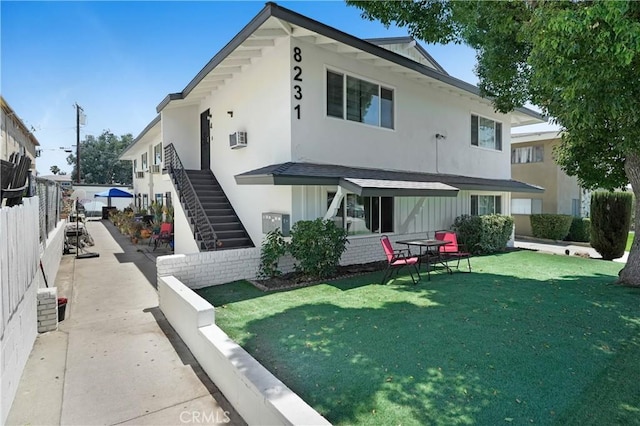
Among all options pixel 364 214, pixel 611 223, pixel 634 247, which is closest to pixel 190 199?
pixel 364 214

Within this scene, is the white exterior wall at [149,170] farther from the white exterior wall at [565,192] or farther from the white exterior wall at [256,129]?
the white exterior wall at [565,192]

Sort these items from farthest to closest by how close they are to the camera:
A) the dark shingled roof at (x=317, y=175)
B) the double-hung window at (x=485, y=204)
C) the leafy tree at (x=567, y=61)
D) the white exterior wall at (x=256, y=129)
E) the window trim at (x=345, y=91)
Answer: the double-hung window at (x=485, y=204) < the window trim at (x=345, y=91) < the white exterior wall at (x=256, y=129) < the dark shingled roof at (x=317, y=175) < the leafy tree at (x=567, y=61)

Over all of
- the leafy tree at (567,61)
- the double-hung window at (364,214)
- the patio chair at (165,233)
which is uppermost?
the leafy tree at (567,61)

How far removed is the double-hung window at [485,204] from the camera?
1494 centimetres

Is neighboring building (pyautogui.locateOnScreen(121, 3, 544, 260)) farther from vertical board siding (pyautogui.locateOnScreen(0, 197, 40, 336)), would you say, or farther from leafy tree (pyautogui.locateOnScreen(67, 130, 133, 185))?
leafy tree (pyautogui.locateOnScreen(67, 130, 133, 185))

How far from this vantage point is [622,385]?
3.82m

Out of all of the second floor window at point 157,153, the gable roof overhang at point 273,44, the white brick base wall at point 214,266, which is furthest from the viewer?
the second floor window at point 157,153

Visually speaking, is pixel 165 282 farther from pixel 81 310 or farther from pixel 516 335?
pixel 516 335

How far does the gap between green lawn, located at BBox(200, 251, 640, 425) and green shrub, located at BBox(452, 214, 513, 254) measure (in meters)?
4.65

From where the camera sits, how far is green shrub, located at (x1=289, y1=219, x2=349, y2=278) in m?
8.39

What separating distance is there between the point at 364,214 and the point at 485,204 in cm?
753

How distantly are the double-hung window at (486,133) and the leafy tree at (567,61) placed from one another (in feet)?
16.1

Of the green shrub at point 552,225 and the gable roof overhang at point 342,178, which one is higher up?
the gable roof overhang at point 342,178

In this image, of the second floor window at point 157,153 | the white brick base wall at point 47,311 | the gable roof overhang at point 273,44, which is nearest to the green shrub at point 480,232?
the gable roof overhang at point 273,44
